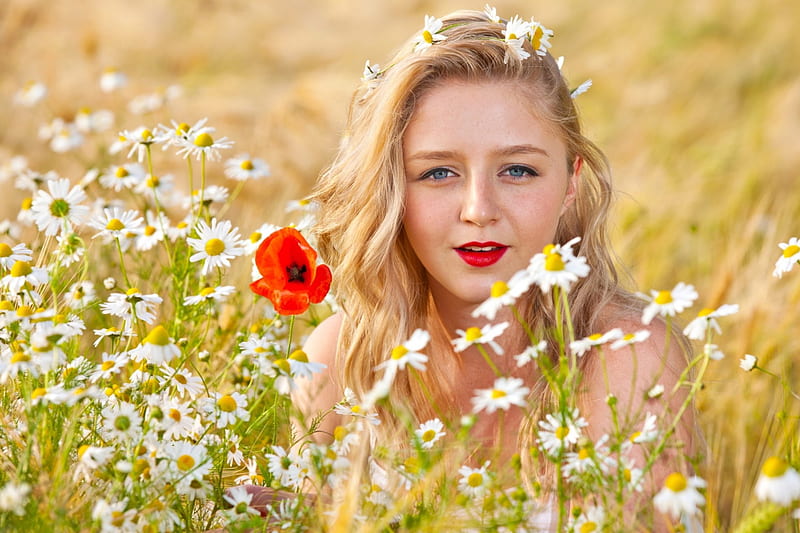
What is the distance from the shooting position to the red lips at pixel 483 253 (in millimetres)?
2287

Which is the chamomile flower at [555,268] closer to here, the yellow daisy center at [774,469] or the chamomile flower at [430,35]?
the yellow daisy center at [774,469]

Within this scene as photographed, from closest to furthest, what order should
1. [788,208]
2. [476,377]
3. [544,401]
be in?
[544,401] → [476,377] → [788,208]

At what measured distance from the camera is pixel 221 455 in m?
1.78

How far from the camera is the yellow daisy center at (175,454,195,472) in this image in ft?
5.40

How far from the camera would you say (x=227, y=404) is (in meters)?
1.81

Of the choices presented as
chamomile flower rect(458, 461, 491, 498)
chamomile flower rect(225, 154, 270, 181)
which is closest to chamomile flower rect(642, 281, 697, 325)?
chamomile flower rect(458, 461, 491, 498)

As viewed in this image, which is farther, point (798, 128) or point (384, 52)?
point (384, 52)

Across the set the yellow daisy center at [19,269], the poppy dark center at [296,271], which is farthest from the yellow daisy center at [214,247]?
the yellow daisy center at [19,269]

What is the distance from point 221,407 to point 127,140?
1300mm

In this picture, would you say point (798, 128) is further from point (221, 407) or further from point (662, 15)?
point (221, 407)

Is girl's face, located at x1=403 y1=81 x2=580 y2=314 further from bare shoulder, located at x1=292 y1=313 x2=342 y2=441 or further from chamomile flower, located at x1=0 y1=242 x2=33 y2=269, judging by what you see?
chamomile flower, located at x1=0 y1=242 x2=33 y2=269

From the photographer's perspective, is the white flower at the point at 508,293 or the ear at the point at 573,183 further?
the ear at the point at 573,183

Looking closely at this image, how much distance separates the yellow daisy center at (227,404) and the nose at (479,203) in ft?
2.37

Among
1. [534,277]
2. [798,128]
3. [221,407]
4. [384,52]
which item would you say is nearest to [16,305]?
[221,407]
